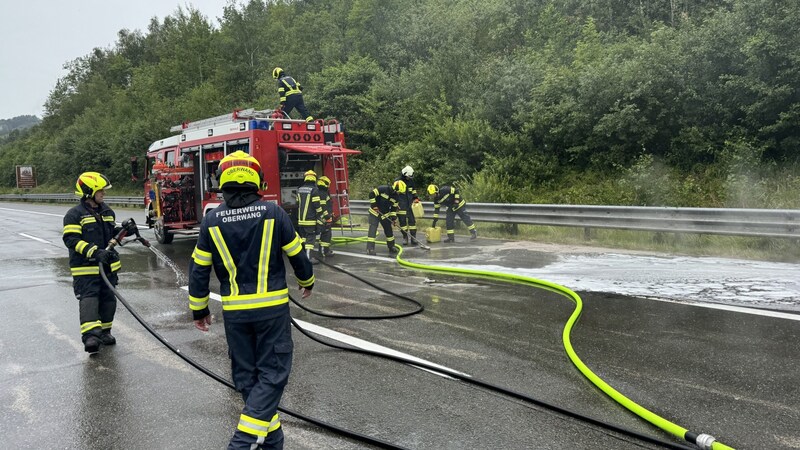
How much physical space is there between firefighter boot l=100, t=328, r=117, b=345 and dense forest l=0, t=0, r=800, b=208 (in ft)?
34.6

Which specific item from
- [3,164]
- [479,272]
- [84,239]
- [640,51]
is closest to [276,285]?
[84,239]

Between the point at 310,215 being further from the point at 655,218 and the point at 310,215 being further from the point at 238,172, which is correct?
the point at 238,172

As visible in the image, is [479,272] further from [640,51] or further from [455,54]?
[455,54]

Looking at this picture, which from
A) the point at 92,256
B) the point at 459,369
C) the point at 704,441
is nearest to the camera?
the point at 704,441

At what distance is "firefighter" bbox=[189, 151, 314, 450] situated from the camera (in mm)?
3115

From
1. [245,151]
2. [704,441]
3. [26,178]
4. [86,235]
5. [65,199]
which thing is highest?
[26,178]

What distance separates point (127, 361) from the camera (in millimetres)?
5062

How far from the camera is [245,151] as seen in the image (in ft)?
36.7

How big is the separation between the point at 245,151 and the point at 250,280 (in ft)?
27.9

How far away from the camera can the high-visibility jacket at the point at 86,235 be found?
5324 millimetres

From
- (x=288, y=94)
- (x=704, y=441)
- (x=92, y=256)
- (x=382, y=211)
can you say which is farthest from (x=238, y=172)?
(x=288, y=94)

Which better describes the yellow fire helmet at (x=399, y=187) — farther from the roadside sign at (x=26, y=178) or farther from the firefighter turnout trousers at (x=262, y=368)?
the roadside sign at (x=26, y=178)

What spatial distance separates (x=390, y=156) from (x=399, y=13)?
525 inches

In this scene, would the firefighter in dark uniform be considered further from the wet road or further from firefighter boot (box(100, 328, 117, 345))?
firefighter boot (box(100, 328, 117, 345))
